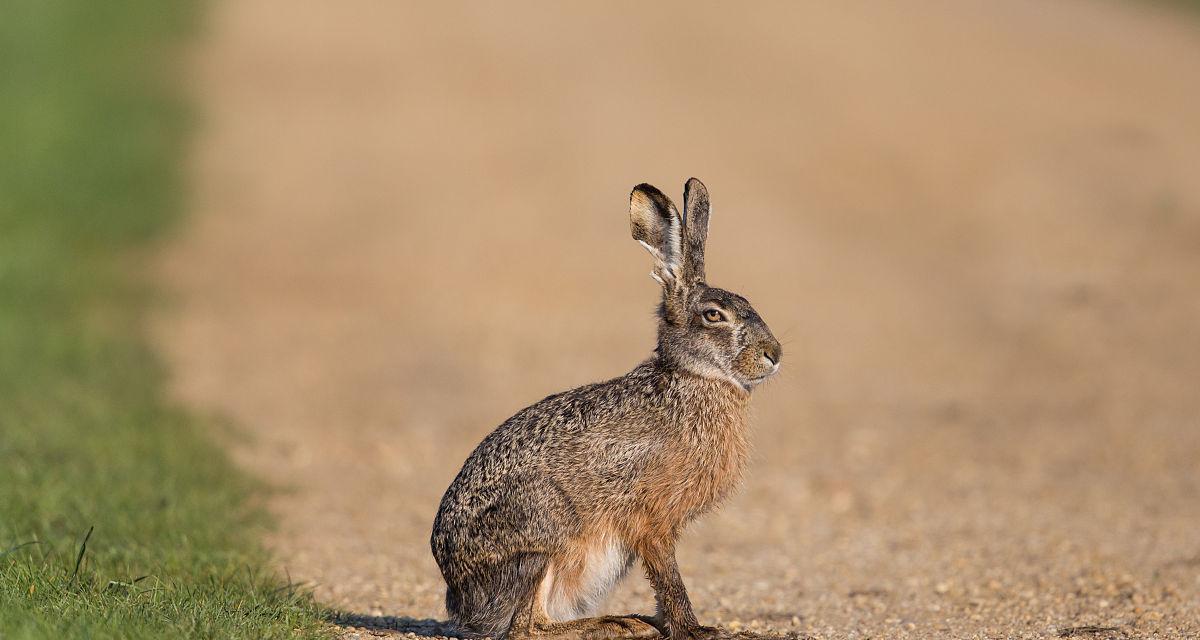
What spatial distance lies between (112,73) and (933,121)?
12.4 m

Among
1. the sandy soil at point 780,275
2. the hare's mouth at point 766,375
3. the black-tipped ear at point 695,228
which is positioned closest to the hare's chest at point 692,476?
the hare's mouth at point 766,375

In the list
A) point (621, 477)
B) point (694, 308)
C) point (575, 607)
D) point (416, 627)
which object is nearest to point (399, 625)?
point (416, 627)

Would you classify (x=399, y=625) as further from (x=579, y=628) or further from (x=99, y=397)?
(x=99, y=397)

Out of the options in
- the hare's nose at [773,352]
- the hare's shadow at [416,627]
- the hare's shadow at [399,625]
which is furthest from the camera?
the hare's shadow at [399,625]

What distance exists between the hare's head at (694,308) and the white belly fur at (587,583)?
78cm

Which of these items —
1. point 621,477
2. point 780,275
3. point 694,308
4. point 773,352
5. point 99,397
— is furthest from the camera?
point 780,275

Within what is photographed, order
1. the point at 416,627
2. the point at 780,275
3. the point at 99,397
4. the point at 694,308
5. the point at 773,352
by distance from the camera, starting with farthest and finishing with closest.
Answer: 1. the point at 780,275
2. the point at 99,397
3. the point at 416,627
4. the point at 694,308
5. the point at 773,352

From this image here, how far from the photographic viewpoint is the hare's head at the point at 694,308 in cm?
573

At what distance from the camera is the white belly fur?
5.62m

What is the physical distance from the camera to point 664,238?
231 inches

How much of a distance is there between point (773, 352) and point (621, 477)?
763 mm

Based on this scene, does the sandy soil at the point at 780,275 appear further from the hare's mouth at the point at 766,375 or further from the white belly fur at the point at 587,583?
the hare's mouth at the point at 766,375

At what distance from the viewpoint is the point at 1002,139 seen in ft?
60.5

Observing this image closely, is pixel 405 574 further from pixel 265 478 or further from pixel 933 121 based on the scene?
pixel 933 121
